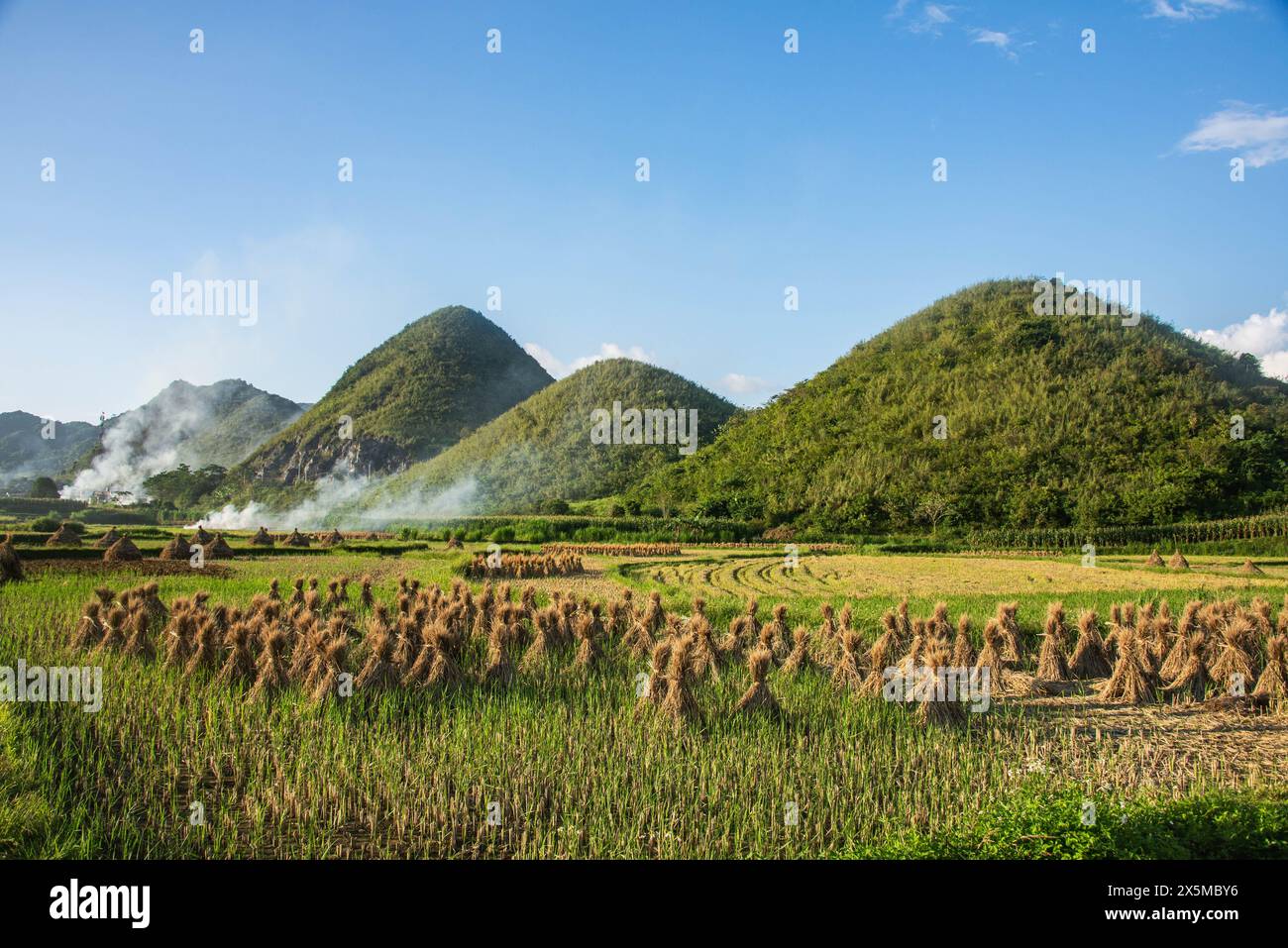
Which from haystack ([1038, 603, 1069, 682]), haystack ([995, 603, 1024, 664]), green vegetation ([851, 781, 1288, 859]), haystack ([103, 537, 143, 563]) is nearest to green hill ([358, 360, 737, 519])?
haystack ([103, 537, 143, 563])

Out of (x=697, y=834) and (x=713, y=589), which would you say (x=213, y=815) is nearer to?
(x=697, y=834)

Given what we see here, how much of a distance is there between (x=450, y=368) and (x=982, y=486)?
110 meters

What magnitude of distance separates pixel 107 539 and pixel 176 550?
204cm

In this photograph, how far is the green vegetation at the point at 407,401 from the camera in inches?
4377

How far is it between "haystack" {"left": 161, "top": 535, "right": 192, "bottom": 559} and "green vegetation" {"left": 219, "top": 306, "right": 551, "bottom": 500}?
7470 cm

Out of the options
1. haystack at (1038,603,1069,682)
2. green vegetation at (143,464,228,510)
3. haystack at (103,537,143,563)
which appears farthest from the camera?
green vegetation at (143,464,228,510)

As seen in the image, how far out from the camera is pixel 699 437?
87000 mm

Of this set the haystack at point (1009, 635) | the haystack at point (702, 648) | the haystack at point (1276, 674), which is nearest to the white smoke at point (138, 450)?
the haystack at point (702, 648)

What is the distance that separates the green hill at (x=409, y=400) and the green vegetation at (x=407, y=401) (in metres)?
0.16

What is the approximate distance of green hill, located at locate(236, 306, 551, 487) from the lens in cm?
11150

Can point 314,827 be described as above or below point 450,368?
below

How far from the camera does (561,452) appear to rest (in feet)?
269

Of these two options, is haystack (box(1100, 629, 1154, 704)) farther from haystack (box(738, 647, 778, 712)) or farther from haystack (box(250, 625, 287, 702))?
haystack (box(250, 625, 287, 702))
